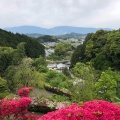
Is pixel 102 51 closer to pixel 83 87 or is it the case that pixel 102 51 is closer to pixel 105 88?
pixel 105 88

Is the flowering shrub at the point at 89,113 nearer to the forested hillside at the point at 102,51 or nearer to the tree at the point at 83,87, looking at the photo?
the tree at the point at 83,87

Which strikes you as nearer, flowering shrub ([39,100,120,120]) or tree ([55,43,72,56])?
flowering shrub ([39,100,120,120])

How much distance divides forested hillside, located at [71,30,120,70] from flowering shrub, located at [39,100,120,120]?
116ft

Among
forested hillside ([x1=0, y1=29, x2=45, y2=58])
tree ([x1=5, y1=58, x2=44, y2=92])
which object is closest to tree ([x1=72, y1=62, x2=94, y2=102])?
tree ([x1=5, y1=58, x2=44, y2=92])

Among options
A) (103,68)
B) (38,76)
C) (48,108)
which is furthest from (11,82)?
(103,68)

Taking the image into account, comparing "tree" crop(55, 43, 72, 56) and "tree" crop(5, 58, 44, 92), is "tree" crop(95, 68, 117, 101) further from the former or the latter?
"tree" crop(55, 43, 72, 56)

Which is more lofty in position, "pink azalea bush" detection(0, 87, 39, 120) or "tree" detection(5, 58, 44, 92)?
"pink azalea bush" detection(0, 87, 39, 120)

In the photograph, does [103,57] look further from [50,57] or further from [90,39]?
[50,57]

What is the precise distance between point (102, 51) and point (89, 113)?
38.8 m

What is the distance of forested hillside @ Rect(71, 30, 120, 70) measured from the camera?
41969 millimetres

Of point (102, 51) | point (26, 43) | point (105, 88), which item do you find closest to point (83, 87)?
point (105, 88)

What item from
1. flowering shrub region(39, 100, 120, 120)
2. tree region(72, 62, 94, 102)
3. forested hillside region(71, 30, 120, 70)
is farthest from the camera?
forested hillside region(71, 30, 120, 70)

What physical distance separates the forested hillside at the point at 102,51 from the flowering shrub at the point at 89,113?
35.4m

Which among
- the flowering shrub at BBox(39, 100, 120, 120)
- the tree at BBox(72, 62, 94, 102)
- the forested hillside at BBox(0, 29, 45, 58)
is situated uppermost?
the flowering shrub at BBox(39, 100, 120, 120)
